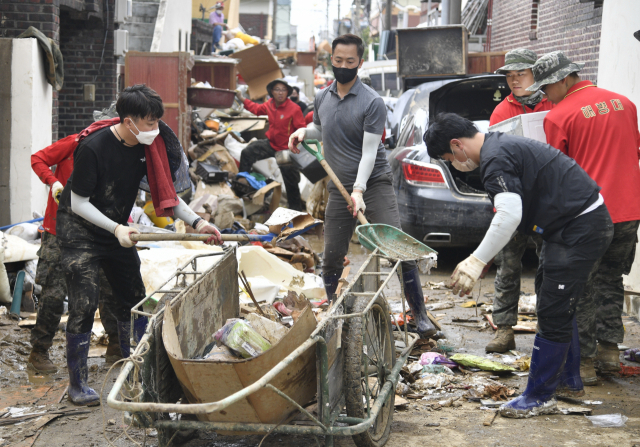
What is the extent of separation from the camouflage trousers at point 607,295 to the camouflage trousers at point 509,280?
53cm

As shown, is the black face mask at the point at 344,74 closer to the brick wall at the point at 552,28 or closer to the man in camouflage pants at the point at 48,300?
the man in camouflage pants at the point at 48,300

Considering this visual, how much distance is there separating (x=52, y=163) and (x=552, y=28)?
8836mm

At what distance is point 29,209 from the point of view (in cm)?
723

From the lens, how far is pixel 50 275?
15.6 feet

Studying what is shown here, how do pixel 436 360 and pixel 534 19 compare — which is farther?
pixel 534 19

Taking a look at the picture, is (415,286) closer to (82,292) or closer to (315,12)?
(82,292)

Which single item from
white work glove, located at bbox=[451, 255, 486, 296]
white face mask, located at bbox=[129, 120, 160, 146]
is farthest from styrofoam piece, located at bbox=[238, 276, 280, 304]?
white work glove, located at bbox=[451, 255, 486, 296]

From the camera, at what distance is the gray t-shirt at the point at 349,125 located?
16.0 ft

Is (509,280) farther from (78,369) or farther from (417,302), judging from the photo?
(78,369)

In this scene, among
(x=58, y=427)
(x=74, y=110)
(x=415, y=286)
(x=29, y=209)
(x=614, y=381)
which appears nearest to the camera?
(x=58, y=427)

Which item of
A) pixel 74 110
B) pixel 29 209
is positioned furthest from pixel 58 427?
pixel 74 110

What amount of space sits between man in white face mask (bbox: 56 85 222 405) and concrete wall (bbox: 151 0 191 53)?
11376mm

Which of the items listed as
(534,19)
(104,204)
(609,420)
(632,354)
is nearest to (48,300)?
(104,204)

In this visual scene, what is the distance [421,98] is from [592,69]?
3.14 metres
